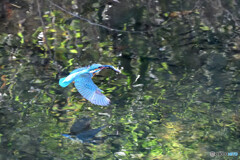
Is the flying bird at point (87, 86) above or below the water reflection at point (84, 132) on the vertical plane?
above

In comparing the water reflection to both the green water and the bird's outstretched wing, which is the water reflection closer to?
the green water

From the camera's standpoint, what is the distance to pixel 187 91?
388cm

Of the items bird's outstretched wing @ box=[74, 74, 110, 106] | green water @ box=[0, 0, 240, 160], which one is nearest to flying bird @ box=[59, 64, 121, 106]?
bird's outstretched wing @ box=[74, 74, 110, 106]

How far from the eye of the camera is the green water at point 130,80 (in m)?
3.17

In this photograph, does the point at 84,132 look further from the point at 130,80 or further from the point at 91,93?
the point at 130,80

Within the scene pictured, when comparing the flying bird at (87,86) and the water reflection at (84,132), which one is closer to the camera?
the water reflection at (84,132)

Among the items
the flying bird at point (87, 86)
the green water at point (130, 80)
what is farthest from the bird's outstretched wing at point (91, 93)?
the green water at point (130, 80)

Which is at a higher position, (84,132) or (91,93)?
(91,93)

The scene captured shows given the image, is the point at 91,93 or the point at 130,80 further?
the point at 130,80

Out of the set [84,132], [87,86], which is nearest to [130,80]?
[87,86]

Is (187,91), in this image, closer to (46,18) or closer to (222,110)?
(222,110)

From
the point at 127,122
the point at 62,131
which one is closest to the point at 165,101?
the point at 127,122

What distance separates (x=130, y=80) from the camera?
4.09 m

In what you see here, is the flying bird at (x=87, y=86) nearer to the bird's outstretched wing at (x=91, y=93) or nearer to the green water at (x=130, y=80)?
the bird's outstretched wing at (x=91, y=93)
